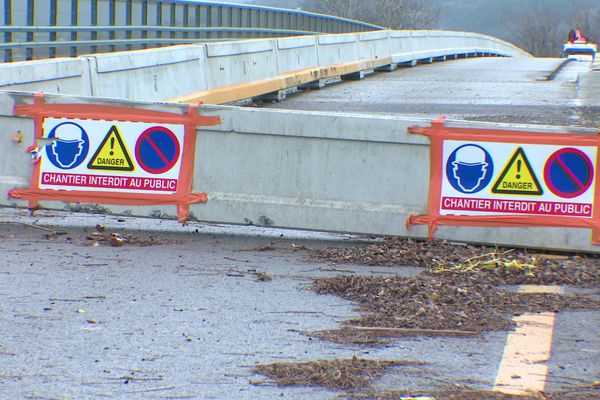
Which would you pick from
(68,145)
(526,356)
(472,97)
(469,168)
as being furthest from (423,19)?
(526,356)

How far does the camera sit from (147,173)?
28.9ft

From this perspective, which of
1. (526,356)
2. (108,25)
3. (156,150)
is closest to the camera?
(526,356)

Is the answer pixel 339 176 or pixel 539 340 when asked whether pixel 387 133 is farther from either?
pixel 539 340

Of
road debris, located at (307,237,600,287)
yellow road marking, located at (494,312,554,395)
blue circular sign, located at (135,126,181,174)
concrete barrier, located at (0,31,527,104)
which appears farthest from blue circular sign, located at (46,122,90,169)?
yellow road marking, located at (494,312,554,395)

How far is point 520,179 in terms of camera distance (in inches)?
329

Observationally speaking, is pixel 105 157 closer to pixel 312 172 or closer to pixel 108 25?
pixel 312 172

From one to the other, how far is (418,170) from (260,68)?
12.6 meters

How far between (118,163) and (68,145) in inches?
17.8

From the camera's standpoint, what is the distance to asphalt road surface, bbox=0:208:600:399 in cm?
494

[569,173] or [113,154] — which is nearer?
[569,173]

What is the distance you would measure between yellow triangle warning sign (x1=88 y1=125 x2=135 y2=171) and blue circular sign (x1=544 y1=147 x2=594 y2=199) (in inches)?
130

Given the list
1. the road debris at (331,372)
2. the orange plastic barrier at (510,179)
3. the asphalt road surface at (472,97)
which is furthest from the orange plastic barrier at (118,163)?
the asphalt road surface at (472,97)

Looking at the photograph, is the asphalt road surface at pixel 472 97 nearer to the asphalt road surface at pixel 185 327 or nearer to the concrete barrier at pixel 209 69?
the concrete barrier at pixel 209 69

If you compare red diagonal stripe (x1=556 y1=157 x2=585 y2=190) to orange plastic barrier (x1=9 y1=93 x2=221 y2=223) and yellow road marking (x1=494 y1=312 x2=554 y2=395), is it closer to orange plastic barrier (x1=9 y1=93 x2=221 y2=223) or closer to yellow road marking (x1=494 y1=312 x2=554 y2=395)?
yellow road marking (x1=494 y1=312 x2=554 y2=395)
